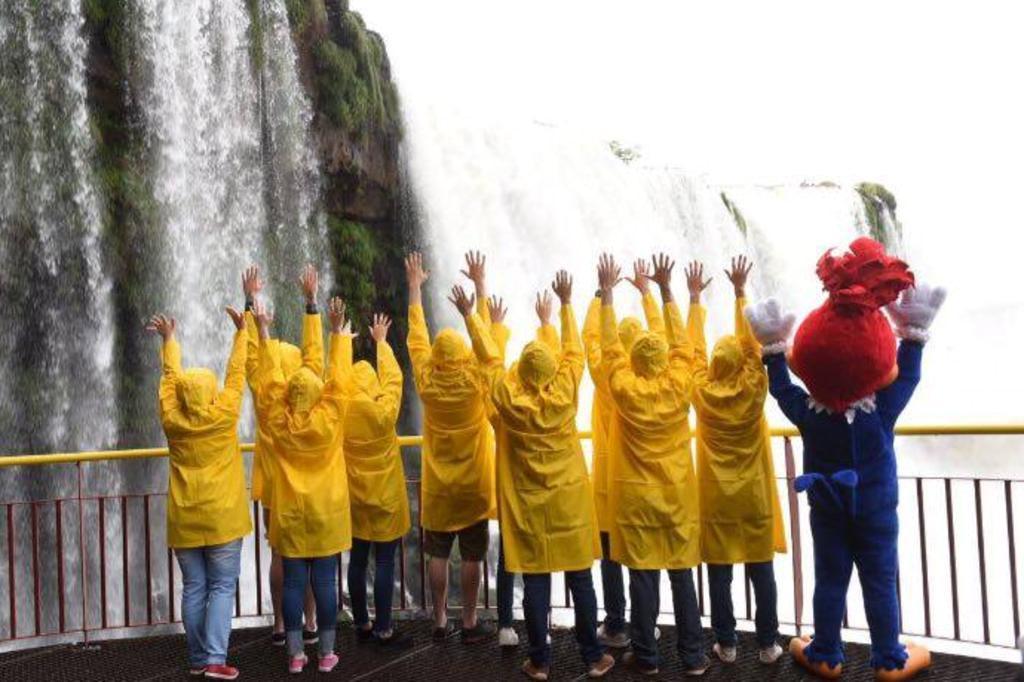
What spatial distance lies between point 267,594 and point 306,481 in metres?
7.21

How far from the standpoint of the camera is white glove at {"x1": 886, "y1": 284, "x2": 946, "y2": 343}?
4.34 meters

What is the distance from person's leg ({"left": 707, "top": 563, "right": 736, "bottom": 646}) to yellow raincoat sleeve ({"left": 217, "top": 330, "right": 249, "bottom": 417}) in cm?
270

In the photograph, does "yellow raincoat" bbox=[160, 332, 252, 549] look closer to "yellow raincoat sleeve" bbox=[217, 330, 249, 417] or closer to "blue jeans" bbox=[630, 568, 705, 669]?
"yellow raincoat sleeve" bbox=[217, 330, 249, 417]

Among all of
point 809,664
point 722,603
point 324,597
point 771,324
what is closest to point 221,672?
point 324,597

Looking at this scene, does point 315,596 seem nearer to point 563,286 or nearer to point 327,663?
point 327,663

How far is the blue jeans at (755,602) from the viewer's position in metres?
4.80

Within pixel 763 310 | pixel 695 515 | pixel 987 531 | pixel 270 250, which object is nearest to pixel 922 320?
pixel 763 310

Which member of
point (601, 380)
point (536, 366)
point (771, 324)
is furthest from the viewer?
point (601, 380)

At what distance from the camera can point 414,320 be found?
5445 mm

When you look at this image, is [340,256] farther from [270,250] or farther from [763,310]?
[763,310]

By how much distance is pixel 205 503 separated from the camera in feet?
15.9

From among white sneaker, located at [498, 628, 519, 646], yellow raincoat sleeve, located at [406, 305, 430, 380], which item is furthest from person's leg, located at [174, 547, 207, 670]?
white sneaker, located at [498, 628, 519, 646]

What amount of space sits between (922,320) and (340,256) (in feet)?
33.6

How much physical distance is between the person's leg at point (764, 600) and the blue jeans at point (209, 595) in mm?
2802
